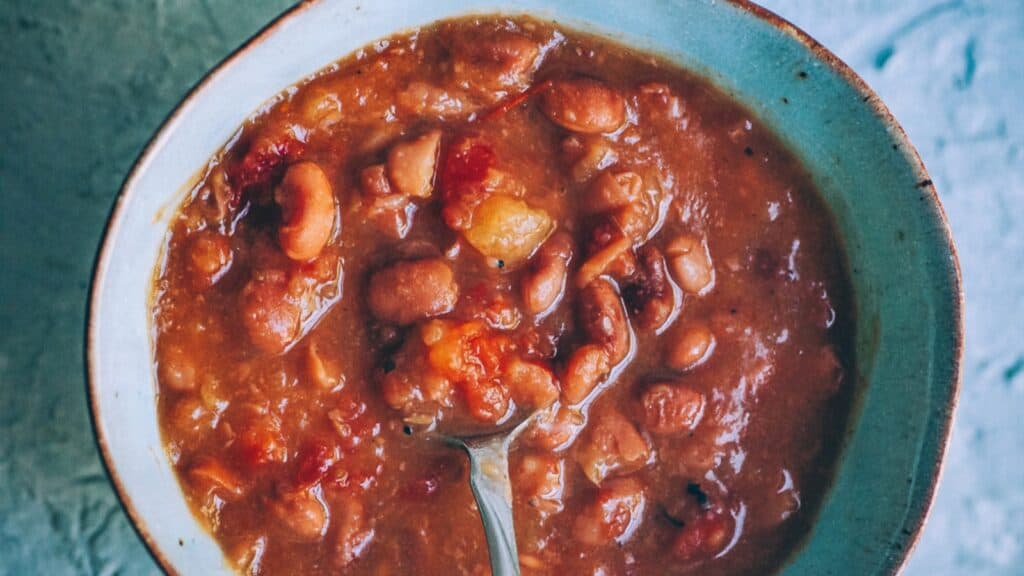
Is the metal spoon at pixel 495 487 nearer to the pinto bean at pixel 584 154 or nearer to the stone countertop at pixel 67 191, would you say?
the pinto bean at pixel 584 154

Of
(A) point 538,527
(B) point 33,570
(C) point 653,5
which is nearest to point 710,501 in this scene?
(A) point 538,527

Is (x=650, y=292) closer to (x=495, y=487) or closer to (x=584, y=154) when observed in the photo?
(x=584, y=154)

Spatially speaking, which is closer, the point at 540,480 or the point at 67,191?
the point at 540,480

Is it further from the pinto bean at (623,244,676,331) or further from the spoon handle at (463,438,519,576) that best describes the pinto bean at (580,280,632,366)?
the spoon handle at (463,438,519,576)

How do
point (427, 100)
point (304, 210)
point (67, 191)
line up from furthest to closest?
point (67, 191) < point (427, 100) < point (304, 210)

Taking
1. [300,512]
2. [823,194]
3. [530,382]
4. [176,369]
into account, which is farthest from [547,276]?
[176,369]

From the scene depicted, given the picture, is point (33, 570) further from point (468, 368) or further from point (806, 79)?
point (806, 79)
